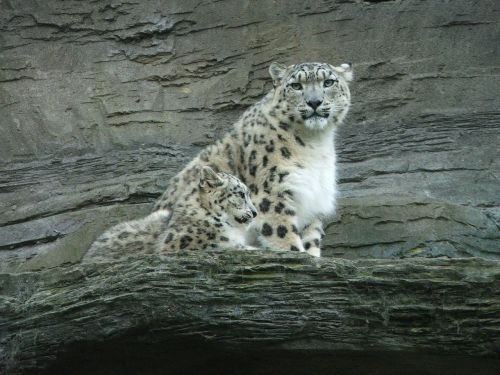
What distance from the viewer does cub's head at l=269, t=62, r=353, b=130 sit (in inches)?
378

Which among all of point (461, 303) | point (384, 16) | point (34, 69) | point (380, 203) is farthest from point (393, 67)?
point (461, 303)

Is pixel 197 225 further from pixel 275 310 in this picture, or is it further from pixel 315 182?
pixel 315 182

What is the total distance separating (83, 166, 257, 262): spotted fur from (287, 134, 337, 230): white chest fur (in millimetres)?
704

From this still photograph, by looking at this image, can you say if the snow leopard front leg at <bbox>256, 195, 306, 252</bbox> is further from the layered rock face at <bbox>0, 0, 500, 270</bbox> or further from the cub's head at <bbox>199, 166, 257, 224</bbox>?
the layered rock face at <bbox>0, 0, 500, 270</bbox>

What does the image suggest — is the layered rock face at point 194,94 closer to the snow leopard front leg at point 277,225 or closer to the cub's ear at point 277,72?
the cub's ear at point 277,72

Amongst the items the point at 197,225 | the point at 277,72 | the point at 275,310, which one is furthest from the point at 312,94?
the point at 275,310

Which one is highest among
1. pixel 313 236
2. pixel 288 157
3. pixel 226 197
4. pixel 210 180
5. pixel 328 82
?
pixel 328 82

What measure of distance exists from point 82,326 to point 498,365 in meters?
2.90

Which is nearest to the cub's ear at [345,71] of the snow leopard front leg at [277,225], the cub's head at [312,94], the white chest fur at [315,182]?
the cub's head at [312,94]

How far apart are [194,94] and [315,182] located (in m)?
3.24

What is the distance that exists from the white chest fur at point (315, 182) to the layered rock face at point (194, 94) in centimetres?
154

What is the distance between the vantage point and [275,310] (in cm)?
712

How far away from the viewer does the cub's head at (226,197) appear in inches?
336

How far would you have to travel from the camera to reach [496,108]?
1162 cm
